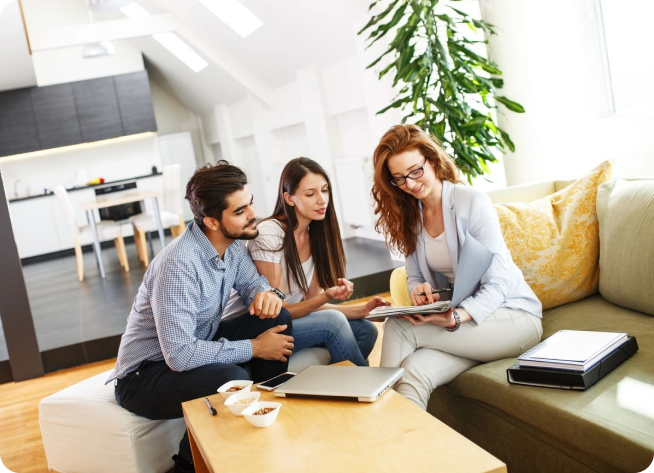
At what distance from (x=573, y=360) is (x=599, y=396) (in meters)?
0.11

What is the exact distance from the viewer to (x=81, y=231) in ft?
22.4

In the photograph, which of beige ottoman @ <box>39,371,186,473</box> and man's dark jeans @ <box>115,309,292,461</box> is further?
beige ottoman @ <box>39,371,186,473</box>

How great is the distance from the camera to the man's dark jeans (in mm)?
2064

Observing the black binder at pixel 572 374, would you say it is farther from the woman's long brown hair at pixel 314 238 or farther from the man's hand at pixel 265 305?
the woman's long brown hair at pixel 314 238

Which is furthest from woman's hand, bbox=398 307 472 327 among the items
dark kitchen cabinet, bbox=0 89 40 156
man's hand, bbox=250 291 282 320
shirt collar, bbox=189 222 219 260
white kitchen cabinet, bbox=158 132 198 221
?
white kitchen cabinet, bbox=158 132 198 221

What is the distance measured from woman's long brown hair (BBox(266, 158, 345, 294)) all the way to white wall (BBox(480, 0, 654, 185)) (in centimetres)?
156

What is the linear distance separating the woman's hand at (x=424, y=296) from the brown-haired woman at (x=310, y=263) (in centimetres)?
22

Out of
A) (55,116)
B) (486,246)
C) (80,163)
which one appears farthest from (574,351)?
(80,163)

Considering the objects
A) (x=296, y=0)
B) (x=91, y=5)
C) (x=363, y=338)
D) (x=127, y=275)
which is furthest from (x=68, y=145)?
(x=363, y=338)

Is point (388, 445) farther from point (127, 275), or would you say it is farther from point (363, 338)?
point (127, 275)

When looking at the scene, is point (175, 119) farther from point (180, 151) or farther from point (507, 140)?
point (507, 140)

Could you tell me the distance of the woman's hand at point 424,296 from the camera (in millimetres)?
2148

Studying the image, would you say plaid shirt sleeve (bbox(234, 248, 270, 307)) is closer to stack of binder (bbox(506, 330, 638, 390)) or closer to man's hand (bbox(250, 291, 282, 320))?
man's hand (bbox(250, 291, 282, 320))

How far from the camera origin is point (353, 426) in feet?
5.03
